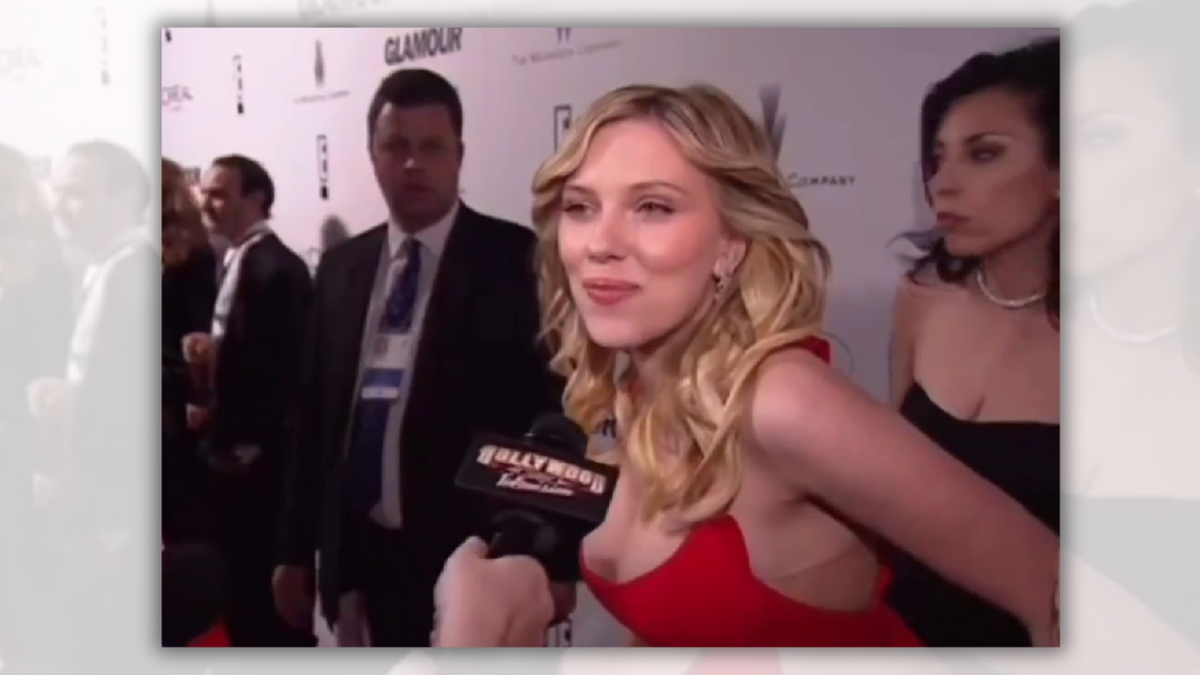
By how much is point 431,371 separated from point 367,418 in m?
0.11

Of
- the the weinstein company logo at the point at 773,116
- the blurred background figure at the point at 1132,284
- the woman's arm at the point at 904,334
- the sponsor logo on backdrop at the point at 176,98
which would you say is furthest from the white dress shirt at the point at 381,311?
the blurred background figure at the point at 1132,284

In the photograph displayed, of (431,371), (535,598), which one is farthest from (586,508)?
(431,371)

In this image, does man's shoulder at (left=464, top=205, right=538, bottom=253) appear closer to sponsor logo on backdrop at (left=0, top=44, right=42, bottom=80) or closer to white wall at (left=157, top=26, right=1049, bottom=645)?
white wall at (left=157, top=26, right=1049, bottom=645)

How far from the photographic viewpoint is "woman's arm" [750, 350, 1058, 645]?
5.28ft

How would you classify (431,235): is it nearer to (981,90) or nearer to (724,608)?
(724,608)

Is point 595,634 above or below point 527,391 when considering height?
below

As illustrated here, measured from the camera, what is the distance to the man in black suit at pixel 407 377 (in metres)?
1.67

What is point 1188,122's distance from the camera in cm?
167

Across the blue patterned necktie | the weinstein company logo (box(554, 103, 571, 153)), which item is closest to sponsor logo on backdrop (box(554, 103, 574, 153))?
the weinstein company logo (box(554, 103, 571, 153))

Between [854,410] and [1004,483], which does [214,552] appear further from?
[1004,483]

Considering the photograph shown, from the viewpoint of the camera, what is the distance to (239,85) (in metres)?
1.68

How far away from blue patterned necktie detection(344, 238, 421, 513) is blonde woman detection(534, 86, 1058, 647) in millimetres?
188

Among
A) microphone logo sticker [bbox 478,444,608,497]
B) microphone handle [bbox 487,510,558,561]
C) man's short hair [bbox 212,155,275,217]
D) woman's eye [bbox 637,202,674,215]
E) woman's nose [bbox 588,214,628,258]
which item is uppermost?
man's short hair [bbox 212,155,275,217]

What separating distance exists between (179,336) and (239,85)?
1.13 ft
